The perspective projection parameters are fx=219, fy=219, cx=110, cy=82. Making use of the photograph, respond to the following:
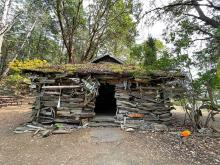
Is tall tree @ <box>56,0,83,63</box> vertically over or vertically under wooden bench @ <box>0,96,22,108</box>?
over

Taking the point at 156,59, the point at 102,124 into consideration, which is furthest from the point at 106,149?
the point at 156,59

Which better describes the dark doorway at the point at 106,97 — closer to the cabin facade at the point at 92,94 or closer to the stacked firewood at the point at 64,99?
the cabin facade at the point at 92,94

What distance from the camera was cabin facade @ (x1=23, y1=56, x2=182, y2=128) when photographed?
11.0 meters

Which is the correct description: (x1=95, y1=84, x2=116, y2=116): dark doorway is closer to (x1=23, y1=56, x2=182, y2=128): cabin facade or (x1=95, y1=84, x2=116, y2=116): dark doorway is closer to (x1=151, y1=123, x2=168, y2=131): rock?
(x1=23, y1=56, x2=182, y2=128): cabin facade

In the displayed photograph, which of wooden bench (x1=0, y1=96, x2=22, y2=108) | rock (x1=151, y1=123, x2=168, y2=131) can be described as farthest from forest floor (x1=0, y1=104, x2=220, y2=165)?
wooden bench (x1=0, y1=96, x2=22, y2=108)

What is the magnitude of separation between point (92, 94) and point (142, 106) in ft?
8.73

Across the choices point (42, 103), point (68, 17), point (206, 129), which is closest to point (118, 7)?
point (68, 17)

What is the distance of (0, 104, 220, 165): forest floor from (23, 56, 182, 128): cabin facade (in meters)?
1.27

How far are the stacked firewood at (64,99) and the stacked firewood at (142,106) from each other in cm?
151

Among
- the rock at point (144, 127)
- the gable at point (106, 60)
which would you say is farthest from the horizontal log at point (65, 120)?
the gable at point (106, 60)

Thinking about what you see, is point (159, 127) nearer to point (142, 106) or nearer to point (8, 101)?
point (142, 106)

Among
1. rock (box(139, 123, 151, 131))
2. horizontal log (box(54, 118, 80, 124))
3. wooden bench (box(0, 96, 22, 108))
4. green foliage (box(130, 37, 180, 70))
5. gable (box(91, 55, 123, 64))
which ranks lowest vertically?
rock (box(139, 123, 151, 131))

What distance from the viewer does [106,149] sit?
7.95m

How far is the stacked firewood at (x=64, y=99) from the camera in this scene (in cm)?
1096
